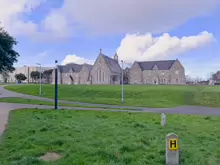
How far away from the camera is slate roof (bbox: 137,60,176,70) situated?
Answer: 105375 mm

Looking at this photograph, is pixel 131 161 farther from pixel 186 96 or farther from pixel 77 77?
→ pixel 77 77

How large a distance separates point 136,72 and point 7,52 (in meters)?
85.4

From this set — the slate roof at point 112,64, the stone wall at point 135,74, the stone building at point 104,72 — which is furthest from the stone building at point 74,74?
the stone wall at point 135,74

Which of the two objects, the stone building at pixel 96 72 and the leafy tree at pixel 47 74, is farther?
the leafy tree at pixel 47 74

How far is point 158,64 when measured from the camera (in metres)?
108

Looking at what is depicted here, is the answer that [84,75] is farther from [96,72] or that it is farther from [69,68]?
[69,68]

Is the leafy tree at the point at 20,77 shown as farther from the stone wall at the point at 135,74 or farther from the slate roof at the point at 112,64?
the stone wall at the point at 135,74

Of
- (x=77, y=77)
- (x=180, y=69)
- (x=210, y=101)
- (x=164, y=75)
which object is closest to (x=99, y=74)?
(x=77, y=77)

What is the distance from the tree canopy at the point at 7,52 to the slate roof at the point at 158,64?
8370cm

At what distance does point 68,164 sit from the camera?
5586 mm

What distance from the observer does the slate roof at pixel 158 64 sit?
346ft

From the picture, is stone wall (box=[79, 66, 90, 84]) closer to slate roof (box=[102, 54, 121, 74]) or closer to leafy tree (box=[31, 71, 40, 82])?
slate roof (box=[102, 54, 121, 74])

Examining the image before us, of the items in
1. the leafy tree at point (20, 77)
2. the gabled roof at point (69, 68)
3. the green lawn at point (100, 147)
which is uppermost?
the gabled roof at point (69, 68)

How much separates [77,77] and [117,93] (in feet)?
231
